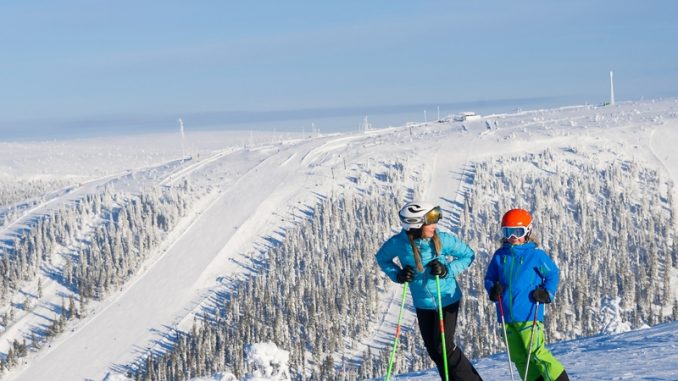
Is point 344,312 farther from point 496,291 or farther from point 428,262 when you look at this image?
point 496,291

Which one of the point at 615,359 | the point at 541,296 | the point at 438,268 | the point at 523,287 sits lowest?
the point at 615,359

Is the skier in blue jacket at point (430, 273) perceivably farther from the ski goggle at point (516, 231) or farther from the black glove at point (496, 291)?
the ski goggle at point (516, 231)

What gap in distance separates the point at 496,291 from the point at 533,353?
3.63 ft

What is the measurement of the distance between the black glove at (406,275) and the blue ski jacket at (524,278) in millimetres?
1486

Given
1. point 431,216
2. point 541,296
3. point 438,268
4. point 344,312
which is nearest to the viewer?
point 541,296

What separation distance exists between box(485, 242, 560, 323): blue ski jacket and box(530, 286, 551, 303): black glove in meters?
0.11

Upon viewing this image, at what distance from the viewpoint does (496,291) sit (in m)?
14.0

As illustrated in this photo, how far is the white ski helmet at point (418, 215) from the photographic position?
14.0 metres

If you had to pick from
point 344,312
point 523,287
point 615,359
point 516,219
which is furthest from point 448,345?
point 344,312

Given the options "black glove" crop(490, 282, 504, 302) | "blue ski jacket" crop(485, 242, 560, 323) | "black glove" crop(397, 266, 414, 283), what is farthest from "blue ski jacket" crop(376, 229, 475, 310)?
"blue ski jacket" crop(485, 242, 560, 323)

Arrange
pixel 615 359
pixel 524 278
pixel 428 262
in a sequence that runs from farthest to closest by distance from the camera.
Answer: pixel 615 359, pixel 428 262, pixel 524 278

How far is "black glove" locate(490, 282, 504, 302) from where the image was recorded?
14.0 meters

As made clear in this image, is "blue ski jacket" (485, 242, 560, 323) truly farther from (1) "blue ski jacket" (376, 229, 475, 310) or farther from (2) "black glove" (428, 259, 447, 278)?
(2) "black glove" (428, 259, 447, 278)

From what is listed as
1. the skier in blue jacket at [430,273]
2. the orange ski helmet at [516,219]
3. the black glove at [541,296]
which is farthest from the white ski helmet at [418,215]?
the black glove at [541,296]
